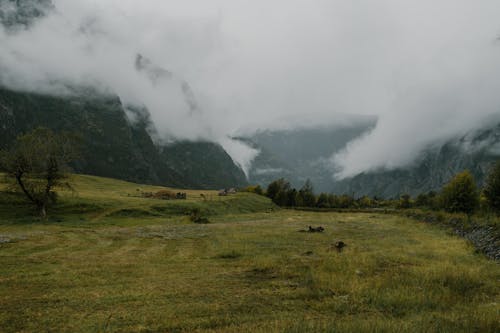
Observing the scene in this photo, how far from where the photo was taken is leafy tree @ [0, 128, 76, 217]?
58.2 m

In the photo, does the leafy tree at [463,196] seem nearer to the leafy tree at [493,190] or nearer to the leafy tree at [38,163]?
the leafy tree at [493,190]

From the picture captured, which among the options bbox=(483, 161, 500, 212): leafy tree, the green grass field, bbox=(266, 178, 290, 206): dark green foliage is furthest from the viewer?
bbox=(266, 178, 290, 206): dark green foliage

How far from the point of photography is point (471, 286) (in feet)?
52.9

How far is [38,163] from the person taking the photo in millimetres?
59344

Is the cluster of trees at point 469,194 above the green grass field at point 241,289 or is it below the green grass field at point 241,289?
above

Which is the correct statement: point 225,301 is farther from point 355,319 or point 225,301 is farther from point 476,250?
point 476,250

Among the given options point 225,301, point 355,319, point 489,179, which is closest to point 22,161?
point 225,301

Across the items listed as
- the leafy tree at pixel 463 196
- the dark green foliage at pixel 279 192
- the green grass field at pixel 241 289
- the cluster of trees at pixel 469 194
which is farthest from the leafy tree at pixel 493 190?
the dark green foliage at pixel 279 192

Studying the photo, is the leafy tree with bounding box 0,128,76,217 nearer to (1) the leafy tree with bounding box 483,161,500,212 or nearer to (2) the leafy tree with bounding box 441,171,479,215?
(2) the leafy tree with bounding box 441,171,479,215

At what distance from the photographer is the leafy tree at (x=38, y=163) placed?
58250 mm

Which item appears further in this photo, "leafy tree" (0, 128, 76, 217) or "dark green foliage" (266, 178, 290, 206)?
"dark green foliage" (266, 178, 290, 206)

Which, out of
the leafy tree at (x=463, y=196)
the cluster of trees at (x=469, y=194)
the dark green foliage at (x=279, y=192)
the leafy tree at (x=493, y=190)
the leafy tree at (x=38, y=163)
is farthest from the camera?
the dark green foliage at (x=279, y=192)

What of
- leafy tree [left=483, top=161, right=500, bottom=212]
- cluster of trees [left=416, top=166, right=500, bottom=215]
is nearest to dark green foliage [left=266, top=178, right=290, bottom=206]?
cluster of trees [left=416, top=166, right=500, bottom=215]

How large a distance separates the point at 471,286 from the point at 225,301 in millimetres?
13179
